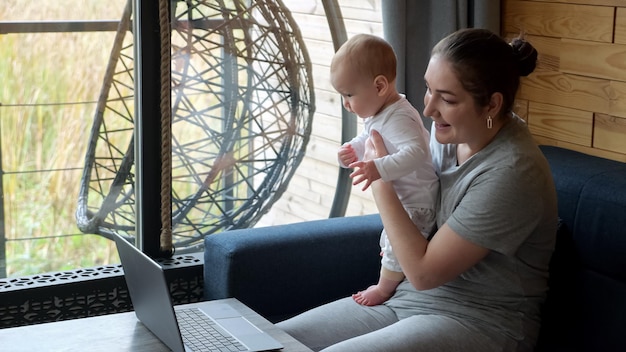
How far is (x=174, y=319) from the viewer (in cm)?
167

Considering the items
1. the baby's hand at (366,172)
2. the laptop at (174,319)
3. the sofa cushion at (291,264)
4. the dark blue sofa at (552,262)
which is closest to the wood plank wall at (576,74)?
the dark blue sofa at (552,262)

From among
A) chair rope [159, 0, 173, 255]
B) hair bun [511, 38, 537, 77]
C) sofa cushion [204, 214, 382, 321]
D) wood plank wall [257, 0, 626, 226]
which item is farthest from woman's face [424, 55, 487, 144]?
chair rope [159, 0, 173, 255]

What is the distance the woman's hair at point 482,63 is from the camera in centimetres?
197

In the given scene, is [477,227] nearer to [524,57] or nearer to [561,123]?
[524,57]

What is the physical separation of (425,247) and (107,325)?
73 centimetres

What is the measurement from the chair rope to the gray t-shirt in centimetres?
91

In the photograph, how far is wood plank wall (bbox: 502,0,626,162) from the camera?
250cm

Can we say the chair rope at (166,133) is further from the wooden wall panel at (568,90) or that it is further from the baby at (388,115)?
the wooden wall panel at (568,90)

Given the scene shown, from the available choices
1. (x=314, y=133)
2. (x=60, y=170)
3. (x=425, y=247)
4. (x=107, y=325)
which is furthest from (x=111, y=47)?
(x=425, y=247)

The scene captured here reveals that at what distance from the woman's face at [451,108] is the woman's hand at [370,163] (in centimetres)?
15

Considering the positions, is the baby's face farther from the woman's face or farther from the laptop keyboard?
the laptop keyboard

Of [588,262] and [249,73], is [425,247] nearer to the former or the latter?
[588,262]

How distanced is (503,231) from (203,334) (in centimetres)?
69

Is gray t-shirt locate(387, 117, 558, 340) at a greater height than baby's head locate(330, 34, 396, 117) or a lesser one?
lesser
